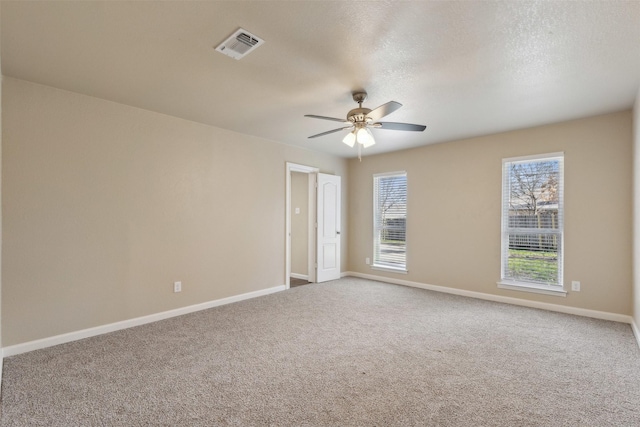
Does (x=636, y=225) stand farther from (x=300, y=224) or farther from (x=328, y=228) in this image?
(x=300, y=224)

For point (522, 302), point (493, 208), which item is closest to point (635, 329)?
point (522, 302)

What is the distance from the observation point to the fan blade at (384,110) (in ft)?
8.70

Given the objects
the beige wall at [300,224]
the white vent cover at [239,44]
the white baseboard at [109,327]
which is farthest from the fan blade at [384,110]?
the beige wall at [300,224]

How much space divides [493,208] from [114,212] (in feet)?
16.3

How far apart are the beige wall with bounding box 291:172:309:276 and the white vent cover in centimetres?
406

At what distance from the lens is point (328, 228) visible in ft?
19.9

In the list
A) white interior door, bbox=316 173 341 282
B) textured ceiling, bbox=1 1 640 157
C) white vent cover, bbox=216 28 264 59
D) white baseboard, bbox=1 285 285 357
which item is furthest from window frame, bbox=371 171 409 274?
white vent cover, bbox=216 28 264 59

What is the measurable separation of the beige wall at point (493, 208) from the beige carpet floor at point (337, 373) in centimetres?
70

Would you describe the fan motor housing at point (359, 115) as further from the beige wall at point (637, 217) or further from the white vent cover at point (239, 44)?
the beige wall at point (637, 217)

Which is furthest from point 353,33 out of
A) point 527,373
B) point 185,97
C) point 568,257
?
point 568,257

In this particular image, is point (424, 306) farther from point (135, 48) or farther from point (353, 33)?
point (135, 48)

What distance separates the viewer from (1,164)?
276 cm

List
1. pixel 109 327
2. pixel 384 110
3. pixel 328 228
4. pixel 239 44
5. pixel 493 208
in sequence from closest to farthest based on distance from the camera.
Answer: pixel 239 44
pixel 384 110
pixel 109 327
pixel 493 208
pixel 328 228

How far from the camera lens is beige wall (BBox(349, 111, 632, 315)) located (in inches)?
147
